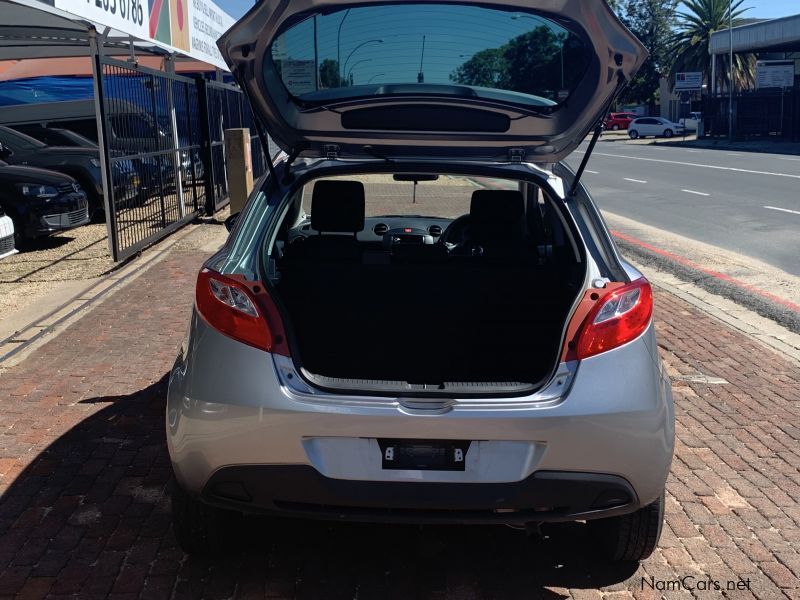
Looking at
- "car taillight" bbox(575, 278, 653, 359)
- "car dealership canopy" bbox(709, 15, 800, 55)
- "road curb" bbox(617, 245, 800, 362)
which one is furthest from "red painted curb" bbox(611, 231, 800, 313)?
"car dealership canopy" bbox(709, 15, 800, 55)

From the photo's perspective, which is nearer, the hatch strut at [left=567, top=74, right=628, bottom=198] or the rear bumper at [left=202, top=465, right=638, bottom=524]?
the rear bumper at [left=202, top=465, right=638, bottom=524]

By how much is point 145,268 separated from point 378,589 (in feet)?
24.5

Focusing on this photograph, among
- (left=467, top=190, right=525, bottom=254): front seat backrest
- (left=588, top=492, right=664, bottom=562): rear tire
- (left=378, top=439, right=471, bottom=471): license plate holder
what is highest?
(left=467, top=190, right=525, bottom=254): front seat backrest

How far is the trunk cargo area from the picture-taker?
3.61m

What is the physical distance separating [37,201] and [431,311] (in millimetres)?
→ 8823

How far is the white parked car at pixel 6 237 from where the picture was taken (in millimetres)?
9227

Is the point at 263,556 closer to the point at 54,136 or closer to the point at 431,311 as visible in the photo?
the point at 431,311

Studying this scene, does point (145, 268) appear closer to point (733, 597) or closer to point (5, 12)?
point (5, 12)

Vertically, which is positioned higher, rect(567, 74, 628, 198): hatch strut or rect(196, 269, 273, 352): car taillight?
rect(567, 74, 628, 198): hatch strut

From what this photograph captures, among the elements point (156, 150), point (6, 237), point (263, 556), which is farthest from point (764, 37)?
point (263, 556)

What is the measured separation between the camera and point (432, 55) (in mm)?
3633

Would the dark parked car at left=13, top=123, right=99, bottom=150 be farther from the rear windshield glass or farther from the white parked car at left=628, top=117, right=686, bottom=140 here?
the white parked car at left=628, top=117, right=686, bottom=140

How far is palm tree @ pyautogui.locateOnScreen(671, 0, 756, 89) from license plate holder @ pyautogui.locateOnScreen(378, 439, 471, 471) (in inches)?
2769

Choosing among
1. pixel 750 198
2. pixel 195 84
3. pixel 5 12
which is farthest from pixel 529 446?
pixel 750 198
